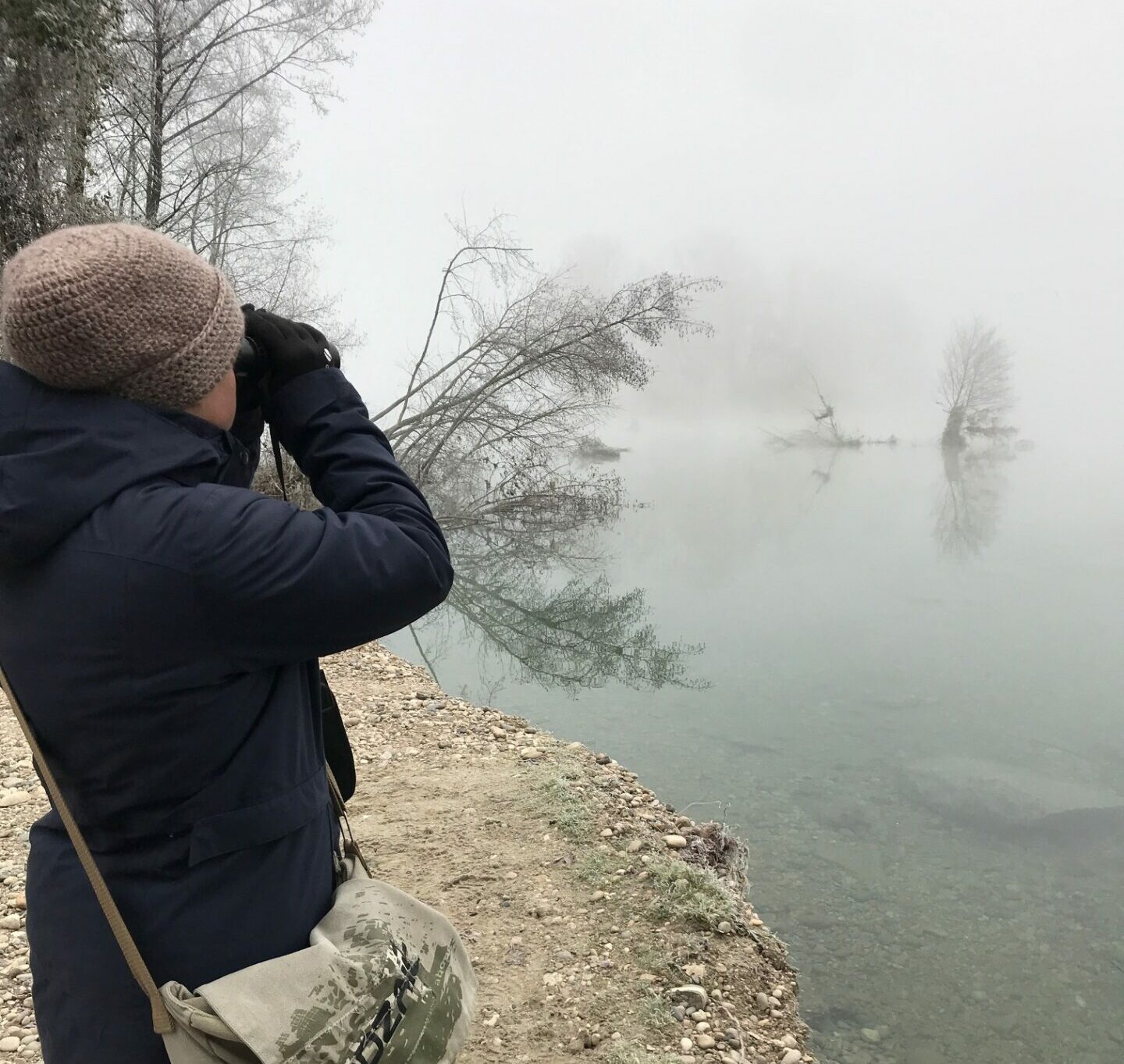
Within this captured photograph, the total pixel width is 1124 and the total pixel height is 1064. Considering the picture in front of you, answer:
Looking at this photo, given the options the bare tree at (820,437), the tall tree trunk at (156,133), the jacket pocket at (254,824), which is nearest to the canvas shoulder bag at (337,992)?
the jacket pocket at (254,824)

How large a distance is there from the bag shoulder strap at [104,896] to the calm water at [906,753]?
2.66 meters

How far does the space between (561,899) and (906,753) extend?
3706 mm

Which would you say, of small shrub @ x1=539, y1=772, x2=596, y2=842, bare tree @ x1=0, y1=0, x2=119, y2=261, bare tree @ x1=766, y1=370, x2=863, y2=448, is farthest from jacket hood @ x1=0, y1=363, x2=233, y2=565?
bare tree @ x1=766, y1=370, x2=863, y2=448

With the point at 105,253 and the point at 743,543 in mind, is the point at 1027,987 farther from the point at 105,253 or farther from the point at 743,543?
the point at 743,543

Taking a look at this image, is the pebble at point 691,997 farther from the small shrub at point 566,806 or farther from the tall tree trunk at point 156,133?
the tall tree trunk at point 156,133

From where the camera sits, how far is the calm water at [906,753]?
11.2 ft

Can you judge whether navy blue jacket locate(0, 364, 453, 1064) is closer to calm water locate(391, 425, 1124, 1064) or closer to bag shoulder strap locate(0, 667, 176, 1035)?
bag shoulder strap locate(0, 667, 176, 1035)

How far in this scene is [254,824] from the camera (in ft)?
3.67

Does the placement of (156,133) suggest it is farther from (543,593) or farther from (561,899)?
(561,899)

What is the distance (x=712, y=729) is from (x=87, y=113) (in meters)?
9.39

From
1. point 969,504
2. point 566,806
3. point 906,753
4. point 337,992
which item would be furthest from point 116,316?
point 969,504

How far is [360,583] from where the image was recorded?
3.59 ft

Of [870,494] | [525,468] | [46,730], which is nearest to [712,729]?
[46,730]

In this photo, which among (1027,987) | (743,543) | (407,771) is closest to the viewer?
(1027,987)
